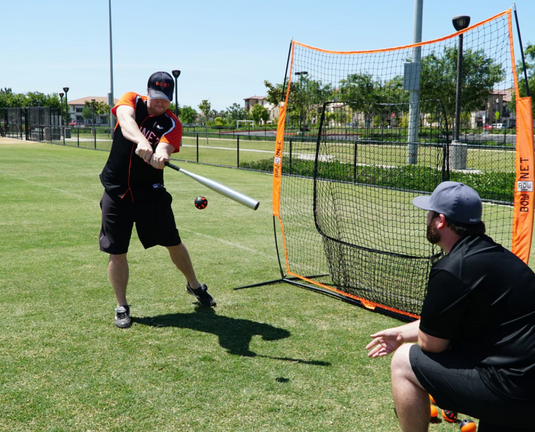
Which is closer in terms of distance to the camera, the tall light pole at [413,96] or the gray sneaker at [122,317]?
the gray sneaker at [122,317]

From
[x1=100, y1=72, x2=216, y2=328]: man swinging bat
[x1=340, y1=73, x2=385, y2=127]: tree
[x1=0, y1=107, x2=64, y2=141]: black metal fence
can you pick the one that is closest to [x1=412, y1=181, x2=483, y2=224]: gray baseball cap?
[x1=100, y1=72, x2=216, y2=328]: man swinging bat

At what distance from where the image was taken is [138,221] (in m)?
4.75

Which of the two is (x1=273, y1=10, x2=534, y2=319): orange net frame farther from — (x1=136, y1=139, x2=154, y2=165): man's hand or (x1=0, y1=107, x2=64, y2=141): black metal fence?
(x1=0, y1=107, x2=64, y2=141): black metal fence

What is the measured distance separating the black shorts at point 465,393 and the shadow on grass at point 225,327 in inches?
72.8

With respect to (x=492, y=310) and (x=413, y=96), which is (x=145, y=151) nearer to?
(x=492, y=310)

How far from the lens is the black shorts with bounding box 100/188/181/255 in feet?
15.1

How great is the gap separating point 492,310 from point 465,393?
0.42m

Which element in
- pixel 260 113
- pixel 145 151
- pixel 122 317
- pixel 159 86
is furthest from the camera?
pixel 260 113

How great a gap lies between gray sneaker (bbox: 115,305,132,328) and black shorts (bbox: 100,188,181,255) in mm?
501

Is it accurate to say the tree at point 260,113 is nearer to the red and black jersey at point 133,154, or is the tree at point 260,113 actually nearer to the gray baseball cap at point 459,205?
the red and black jersey at point 133,154

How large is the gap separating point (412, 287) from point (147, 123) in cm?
302

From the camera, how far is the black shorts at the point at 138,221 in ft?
15.1

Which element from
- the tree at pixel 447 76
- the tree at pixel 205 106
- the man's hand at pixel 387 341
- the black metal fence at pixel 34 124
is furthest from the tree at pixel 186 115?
the man's hand at pixel 387 341

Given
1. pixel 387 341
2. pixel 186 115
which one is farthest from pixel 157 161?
pixel 186 115
